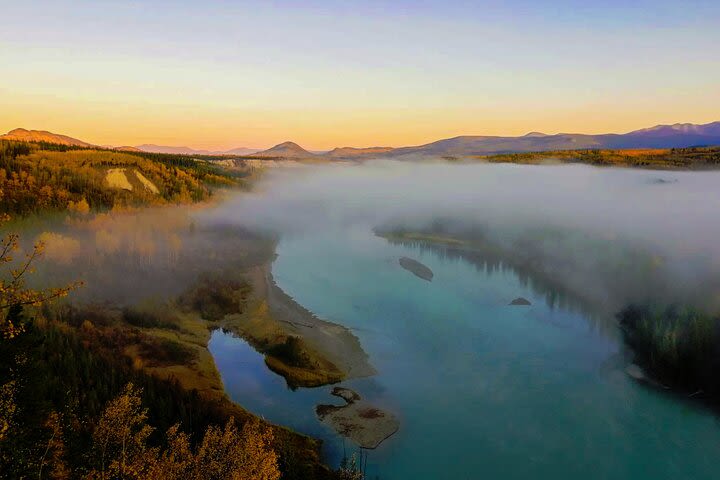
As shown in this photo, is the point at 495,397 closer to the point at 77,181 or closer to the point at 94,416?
the point at 94,416

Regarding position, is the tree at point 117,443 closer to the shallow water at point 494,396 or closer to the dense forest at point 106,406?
the dense forest at point 106,406

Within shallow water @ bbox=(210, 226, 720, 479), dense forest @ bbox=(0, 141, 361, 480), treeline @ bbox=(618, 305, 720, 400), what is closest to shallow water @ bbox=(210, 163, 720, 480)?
shallow water @ bbox=(210, 226, 720, 479)

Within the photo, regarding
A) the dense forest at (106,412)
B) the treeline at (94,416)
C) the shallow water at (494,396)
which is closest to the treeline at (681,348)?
the shallow water at (494,396)

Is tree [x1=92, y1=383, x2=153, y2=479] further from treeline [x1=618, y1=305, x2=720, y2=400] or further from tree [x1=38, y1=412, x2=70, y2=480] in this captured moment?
treeline [x1=618, y1=305, x2=720, y2=400]

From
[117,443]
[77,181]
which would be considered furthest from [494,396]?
[77,181]

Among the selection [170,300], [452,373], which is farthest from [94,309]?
[452,373]

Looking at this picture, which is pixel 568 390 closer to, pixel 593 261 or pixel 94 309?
pixel 593 261
